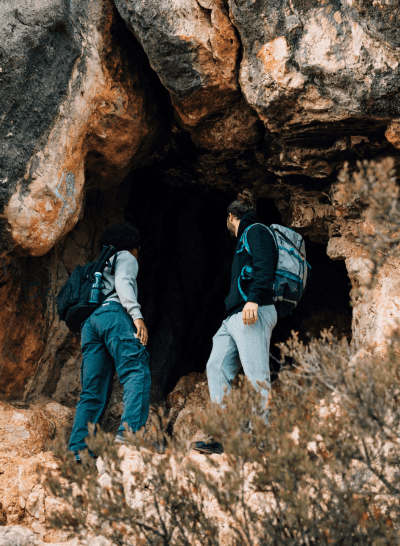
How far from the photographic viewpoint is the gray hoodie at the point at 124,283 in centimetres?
340

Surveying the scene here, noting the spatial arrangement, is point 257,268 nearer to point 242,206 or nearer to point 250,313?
point 250,313

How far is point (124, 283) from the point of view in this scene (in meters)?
3.45

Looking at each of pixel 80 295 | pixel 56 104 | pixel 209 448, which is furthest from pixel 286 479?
pixel 56 104

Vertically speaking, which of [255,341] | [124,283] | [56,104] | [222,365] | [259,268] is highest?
[56,104]

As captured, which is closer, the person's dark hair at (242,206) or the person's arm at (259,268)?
the person's arm at (259,268)

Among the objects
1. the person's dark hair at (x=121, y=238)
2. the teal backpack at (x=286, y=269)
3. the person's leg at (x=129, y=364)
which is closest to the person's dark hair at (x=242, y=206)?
the teal backpack at (x=286, y=269)

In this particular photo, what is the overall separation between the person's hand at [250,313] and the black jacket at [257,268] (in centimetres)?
4

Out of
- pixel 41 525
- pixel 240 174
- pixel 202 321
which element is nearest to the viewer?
Answer: pixel 41 525

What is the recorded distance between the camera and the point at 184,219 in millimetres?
5922

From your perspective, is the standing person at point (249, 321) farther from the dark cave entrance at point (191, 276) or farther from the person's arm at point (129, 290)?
the dark cave entrance at point (191, 276)

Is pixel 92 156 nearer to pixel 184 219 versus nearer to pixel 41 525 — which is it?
pixel 184 219

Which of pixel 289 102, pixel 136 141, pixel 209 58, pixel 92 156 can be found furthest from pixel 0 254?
pixel 289 102

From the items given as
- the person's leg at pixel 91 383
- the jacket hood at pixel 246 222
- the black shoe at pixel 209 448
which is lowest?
the black shoe at pixel 209 448

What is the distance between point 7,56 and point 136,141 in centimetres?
127
